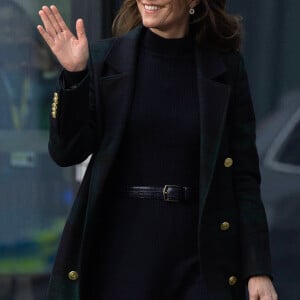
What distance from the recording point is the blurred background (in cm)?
466

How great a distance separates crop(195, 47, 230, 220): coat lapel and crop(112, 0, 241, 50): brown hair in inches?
2.3

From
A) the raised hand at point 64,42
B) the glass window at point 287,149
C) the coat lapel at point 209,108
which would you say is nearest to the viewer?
the raised hand at point 64,42

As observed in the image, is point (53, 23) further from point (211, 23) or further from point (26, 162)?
point (26, 162)

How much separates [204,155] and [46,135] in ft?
6.63

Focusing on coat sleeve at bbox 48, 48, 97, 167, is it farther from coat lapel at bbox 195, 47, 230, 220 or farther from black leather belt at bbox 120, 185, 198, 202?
coat lapel at bbox 195, 47, 230, 220

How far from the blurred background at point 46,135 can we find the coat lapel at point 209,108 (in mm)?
1574

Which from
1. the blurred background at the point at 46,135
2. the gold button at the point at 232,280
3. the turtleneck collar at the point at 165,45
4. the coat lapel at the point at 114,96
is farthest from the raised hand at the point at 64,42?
the blurred background at the point at 46,135

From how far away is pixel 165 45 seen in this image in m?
3.05

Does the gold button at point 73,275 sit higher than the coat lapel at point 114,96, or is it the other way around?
the coat lapel at point 114,96

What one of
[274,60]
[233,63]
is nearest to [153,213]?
[233,63]

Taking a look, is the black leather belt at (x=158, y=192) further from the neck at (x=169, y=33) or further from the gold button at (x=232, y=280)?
the neck at (x=169, y=33)

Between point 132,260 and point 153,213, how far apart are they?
15 centimetres

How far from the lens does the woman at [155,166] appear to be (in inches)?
115

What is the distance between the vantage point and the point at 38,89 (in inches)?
190
